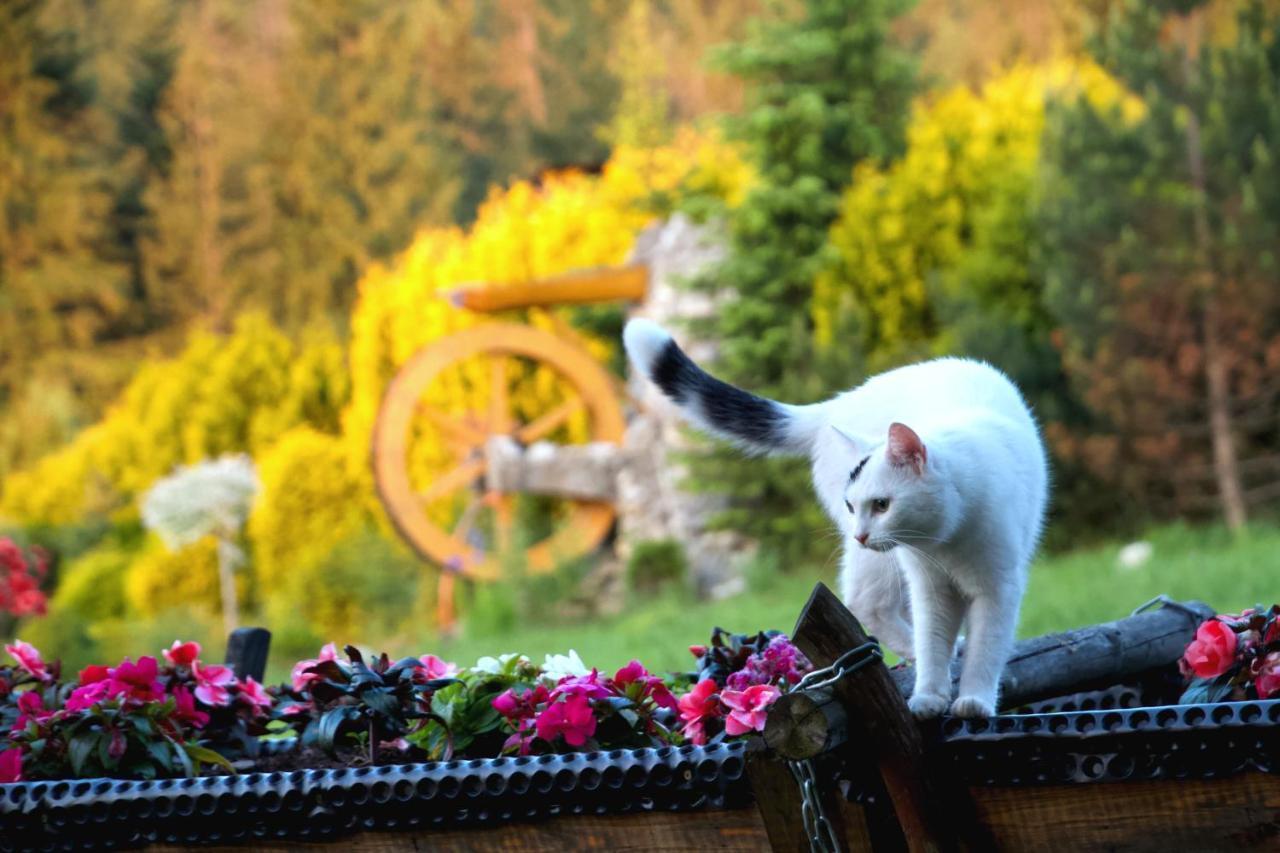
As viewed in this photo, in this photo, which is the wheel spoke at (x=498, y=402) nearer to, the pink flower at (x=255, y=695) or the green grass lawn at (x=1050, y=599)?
the green grass lawn at (x=1050, y=599)

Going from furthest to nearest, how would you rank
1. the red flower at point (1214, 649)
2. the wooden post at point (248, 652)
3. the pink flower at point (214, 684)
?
the wooden post at point (248, 652) < the pink flower at point (214, 684) < the red flower at point (1214, 649)

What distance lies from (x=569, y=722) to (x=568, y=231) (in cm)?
839

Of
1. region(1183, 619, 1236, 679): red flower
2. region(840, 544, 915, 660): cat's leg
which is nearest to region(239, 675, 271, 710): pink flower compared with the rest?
region(840, 544, 915, 660): cat's leg

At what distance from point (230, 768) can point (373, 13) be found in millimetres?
12876

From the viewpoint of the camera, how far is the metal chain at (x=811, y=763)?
4.05 ft

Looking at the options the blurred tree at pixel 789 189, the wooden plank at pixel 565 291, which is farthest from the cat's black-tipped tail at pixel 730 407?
the wooden plank at pixel 565 291

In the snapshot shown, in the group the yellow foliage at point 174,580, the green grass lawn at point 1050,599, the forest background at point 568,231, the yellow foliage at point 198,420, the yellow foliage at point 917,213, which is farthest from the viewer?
the yellow foliage at point 198,420

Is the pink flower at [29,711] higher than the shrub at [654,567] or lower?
higher

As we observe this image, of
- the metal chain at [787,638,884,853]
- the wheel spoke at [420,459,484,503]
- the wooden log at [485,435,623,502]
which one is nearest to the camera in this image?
the metal chain at [787,638,884,853]

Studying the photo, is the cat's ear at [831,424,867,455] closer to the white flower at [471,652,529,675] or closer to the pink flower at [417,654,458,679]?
the white flower at [471,652,529,675]

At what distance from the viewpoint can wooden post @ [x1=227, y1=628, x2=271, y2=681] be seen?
7.56 feet

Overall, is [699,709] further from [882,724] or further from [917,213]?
[917,213]

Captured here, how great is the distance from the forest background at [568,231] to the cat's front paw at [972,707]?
4999 mm

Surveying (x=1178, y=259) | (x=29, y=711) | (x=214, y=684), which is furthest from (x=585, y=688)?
(x=1178, y=259)
